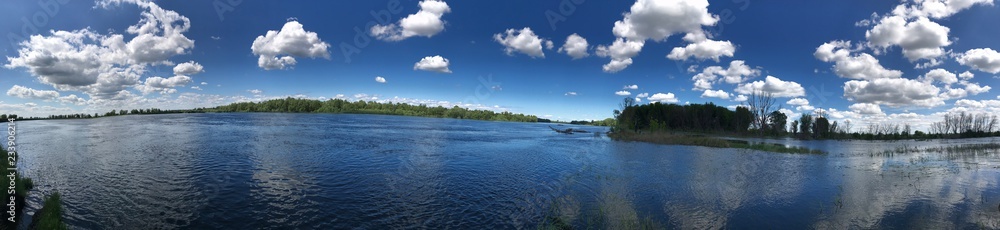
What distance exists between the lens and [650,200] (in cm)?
1858

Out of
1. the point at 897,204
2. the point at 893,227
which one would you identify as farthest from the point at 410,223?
the point at 897,204

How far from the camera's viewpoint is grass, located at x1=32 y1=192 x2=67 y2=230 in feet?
38.0

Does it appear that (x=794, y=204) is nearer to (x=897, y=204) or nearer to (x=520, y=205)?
(x=897, y=204)

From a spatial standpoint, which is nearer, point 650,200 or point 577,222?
point 577,222

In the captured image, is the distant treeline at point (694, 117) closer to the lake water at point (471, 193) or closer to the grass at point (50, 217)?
the lake water at point (471, 193)

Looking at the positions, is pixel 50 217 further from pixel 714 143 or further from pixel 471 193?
pixel 714 143

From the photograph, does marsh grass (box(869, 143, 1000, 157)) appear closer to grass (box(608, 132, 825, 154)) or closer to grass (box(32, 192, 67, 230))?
grass (box(608, 132, 825, 154))

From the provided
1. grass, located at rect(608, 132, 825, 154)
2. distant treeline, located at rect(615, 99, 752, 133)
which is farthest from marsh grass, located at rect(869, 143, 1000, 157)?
distant treeline, located at rect(615, 99, 752, 133)

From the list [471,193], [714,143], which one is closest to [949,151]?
[714,143]

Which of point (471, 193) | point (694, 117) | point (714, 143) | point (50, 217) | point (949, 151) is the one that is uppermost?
point (694, 117)

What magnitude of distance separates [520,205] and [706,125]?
151101 mm

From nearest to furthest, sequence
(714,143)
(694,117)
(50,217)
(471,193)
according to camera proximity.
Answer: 1. (50,217)
2. (471,193)
3. (714,143)
4. (694,117)

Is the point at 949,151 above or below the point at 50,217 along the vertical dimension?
above

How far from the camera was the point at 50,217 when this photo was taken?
12492 mm
